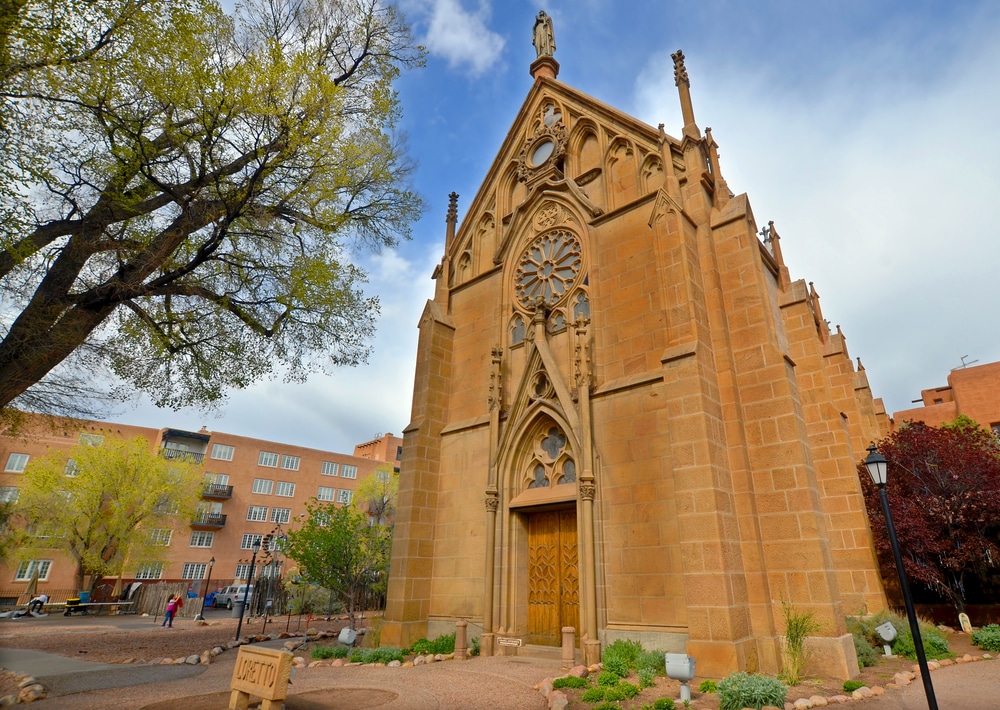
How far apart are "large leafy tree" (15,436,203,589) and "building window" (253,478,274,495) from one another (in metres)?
14.1

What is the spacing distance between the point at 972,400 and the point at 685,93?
1144 inches

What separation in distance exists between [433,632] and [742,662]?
302 inches

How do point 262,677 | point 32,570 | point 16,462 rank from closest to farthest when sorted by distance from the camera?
point 262,677, point 32,570, point 16,462

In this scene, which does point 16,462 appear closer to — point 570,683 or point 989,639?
point 570,683

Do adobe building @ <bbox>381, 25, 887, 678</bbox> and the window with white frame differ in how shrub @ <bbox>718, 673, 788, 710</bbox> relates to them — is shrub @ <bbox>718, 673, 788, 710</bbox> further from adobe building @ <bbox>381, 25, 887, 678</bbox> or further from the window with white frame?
the window with white frame

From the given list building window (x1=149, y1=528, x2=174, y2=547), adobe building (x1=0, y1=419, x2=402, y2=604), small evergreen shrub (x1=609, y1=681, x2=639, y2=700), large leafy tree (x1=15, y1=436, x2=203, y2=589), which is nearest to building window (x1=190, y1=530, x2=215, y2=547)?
adobe building (x1=0, y1=419, x2=402, y2=604)

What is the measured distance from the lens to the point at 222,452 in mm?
49531

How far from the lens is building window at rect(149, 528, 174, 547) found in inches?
1394

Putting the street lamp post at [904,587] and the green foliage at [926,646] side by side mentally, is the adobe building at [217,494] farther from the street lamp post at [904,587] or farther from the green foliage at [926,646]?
the street lamp post at [904,587]

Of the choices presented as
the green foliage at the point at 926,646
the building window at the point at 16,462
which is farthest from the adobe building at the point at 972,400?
the building window at the point at 16,462

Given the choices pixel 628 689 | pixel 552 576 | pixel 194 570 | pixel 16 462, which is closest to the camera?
pixel 628 689

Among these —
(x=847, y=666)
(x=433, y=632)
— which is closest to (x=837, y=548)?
(x=847, y=666)

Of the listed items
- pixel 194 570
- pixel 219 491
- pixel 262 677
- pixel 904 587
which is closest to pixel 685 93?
pixel 904 587

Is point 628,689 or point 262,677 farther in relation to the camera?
point 628,689
